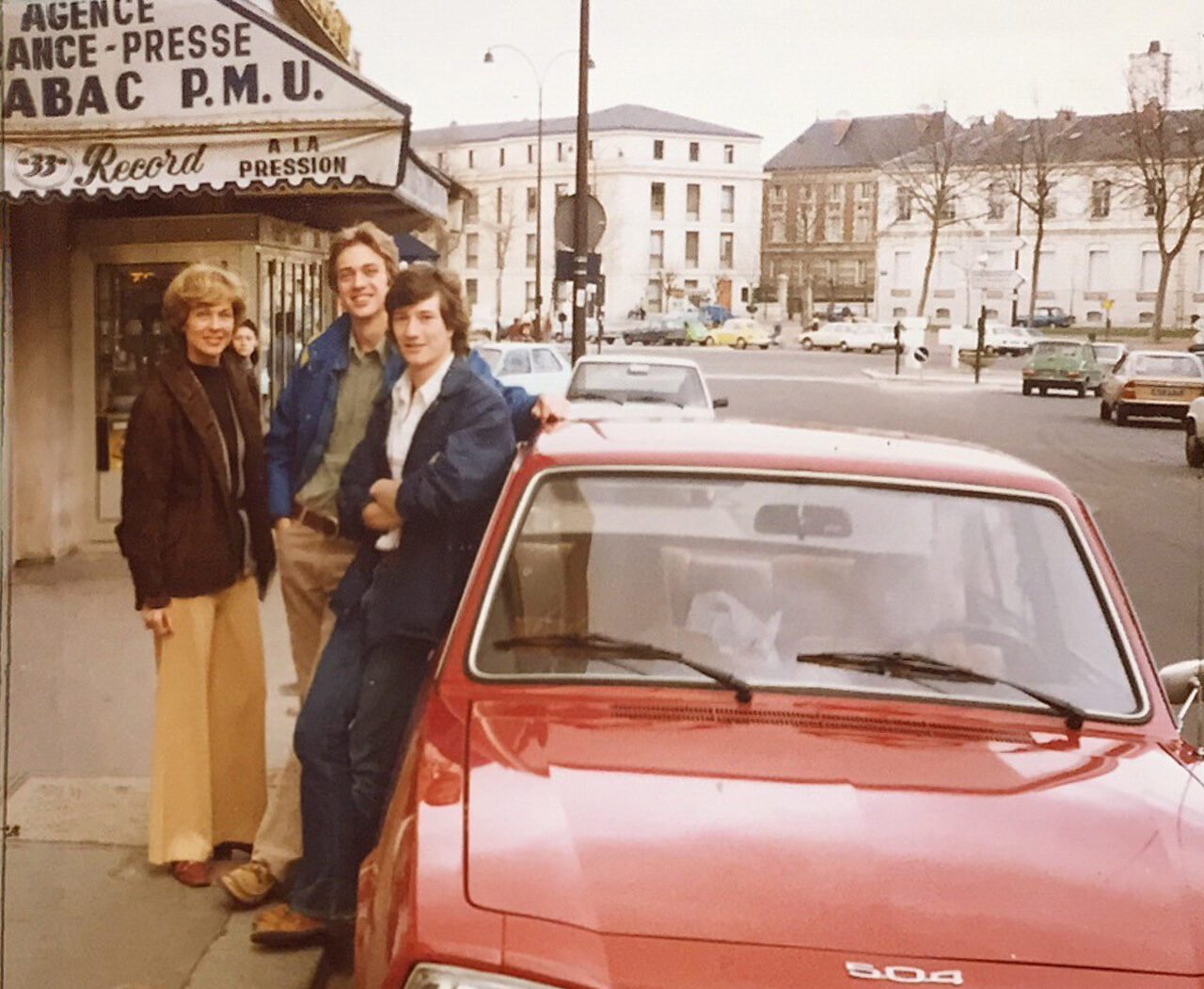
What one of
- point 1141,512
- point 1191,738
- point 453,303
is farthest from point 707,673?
point 1141,512

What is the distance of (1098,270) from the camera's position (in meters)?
47.7

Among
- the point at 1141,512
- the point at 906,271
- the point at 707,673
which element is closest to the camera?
the point at 707,673

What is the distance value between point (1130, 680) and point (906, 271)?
77181 millimetres

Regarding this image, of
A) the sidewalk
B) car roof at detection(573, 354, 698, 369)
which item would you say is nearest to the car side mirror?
the sidewalk

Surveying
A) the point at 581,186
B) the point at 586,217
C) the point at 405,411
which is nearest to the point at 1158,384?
the point at 581,186

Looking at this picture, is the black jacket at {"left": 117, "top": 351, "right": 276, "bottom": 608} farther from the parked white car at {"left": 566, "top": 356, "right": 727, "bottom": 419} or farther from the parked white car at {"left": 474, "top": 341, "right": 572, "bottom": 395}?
the parked white car at {"left": 474, "top": 341, "right": 572, "bottom": 395}

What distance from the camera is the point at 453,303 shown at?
393 centimetres

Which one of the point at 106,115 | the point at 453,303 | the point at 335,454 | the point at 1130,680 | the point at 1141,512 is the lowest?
the point at 1141,512

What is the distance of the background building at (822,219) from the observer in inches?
3600

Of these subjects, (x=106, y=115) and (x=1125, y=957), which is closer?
(x=1125, y=957)

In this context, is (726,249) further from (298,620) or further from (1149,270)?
(298,620)

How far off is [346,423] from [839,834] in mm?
2414

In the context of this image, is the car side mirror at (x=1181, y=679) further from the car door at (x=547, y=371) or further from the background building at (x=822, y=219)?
the background building at (x=822, y=219)

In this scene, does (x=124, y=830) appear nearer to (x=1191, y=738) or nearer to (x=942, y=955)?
(x=942, y=955)
